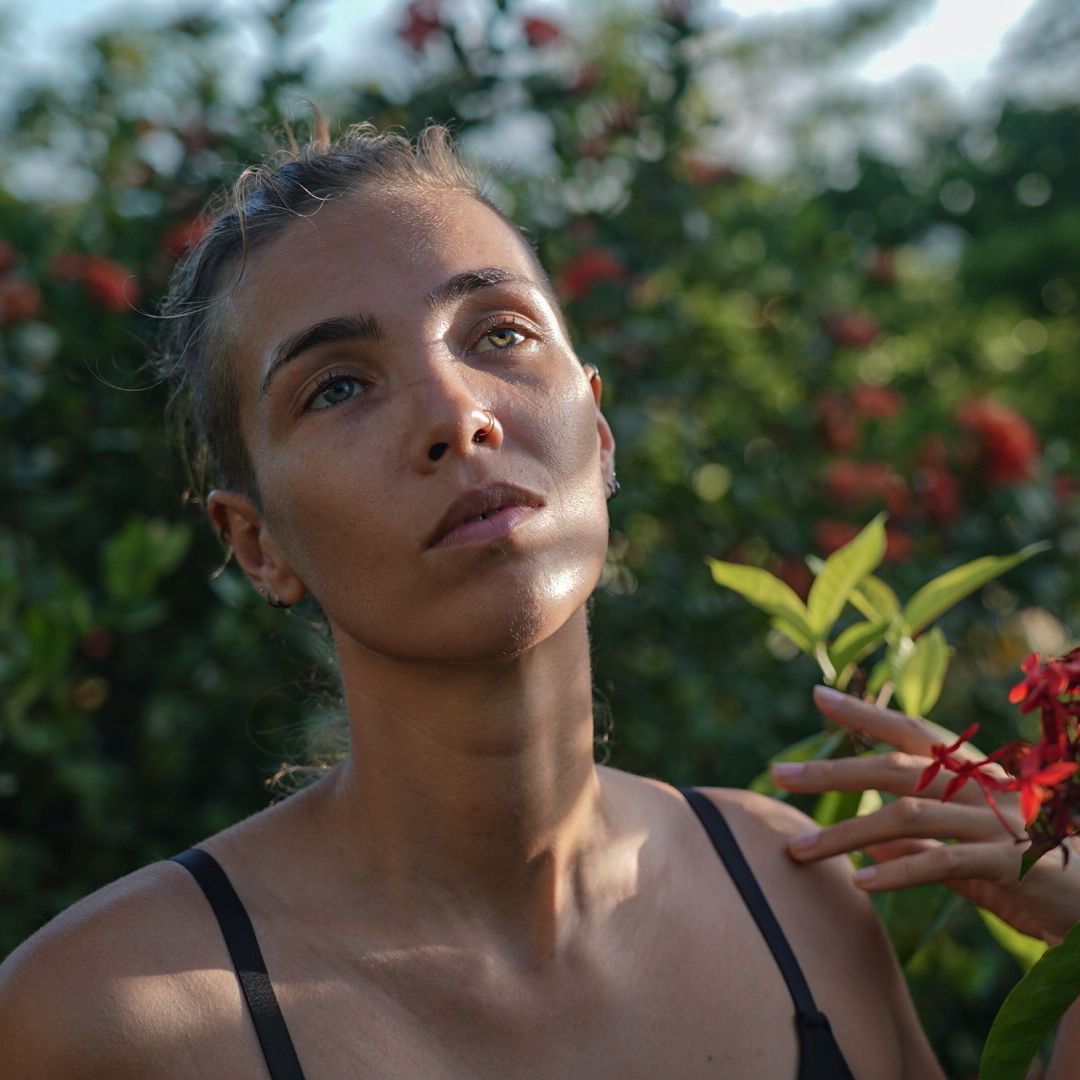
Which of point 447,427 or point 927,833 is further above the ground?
point 447,427

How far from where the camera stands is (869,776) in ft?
5.69

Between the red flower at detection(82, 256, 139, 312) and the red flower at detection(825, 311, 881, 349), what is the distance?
7.04ft

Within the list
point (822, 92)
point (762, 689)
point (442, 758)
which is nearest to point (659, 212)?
point (762, 689)

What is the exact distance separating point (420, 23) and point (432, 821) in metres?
2.48

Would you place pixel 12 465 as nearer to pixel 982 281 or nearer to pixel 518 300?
pixel 518 300

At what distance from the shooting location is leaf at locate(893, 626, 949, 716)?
Result: 188 cm

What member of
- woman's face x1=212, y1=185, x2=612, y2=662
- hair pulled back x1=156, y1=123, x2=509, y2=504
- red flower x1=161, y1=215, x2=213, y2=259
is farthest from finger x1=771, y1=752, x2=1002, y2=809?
red flower x1=161, y1=215, x2=213, y2=259

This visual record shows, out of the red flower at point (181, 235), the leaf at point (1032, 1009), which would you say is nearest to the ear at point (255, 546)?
the leaf at point (1032, 1009)

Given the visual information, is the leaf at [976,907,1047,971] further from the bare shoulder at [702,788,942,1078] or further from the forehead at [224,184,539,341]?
the forehead at [224,184,539,341]

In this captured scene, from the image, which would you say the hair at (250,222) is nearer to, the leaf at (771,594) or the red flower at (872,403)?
the leaf at (771,594)

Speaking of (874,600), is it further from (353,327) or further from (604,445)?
(353,327)

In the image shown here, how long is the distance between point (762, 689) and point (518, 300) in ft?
6.29

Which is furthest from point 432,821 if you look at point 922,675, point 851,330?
point 851,330

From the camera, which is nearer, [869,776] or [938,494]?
[869,776]
